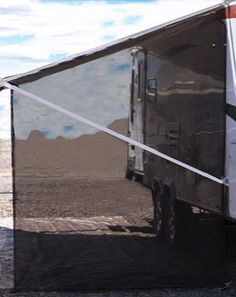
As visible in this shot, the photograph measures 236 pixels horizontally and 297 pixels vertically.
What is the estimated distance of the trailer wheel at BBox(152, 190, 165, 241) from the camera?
6776mm

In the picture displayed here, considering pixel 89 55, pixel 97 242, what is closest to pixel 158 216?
pixel 97 242

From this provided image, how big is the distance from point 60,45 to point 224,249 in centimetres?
251

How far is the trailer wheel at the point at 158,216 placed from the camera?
678 centimetres

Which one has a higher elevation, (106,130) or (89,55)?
(89,55)

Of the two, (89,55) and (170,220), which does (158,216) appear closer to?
(170,220)

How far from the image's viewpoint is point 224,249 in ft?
22.5

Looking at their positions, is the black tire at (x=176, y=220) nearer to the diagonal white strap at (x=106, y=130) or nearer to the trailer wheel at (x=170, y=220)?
the trailer wheel at (x=170, y=220)

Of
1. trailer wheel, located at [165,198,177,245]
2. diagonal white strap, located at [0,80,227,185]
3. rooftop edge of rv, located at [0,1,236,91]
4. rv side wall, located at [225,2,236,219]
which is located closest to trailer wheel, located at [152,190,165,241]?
trailer wheel, located at [165,198,177,245]

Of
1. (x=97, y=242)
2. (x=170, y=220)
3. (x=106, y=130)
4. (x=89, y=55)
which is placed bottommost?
(x=97, y=242)

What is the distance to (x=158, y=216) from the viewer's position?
268 inches

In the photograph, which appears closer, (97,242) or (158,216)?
(97,242)

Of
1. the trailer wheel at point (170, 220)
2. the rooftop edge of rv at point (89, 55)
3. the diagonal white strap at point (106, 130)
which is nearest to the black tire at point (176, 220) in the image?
the trailer wheel at point (170, 220)

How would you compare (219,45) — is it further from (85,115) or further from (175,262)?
(175,262)

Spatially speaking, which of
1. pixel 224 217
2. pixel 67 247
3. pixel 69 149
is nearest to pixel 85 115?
pixel 69 149
